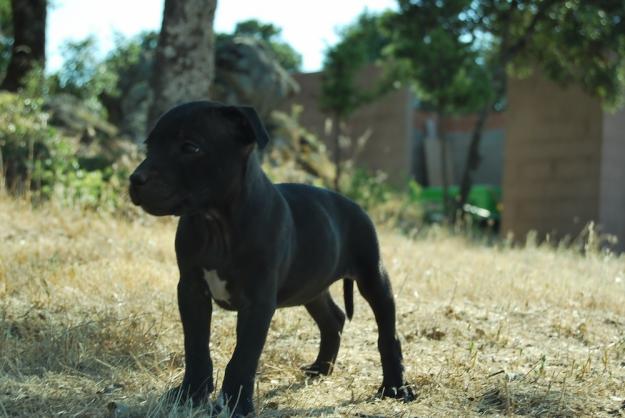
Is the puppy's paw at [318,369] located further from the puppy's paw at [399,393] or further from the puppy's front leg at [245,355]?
the puppy's front leg at [245,355]

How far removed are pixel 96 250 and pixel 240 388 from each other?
13.1 ft

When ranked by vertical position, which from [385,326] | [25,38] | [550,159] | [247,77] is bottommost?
[385,326]

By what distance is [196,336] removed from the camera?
337 centimetres

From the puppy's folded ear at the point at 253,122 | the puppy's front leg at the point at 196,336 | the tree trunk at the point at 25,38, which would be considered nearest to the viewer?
the puppy's folded ear at the point at 253,122

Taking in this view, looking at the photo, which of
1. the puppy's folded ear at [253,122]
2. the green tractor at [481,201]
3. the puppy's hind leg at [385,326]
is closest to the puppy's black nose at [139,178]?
the puppy's folded ear at [253,122]

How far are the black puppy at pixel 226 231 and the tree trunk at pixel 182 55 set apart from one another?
18.4ft

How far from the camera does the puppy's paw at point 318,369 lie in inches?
169

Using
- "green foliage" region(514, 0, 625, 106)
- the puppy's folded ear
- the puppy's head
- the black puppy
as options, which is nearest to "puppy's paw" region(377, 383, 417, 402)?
the black puppy

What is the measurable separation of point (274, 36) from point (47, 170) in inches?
1366

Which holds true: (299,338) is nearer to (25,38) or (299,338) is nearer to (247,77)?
(25,38)

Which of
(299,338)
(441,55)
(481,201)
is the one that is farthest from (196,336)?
(481,201)

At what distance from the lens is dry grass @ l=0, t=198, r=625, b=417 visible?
3.68 m

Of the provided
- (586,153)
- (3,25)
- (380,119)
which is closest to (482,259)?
(586,153)

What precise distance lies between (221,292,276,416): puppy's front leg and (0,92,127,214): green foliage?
231 inches
